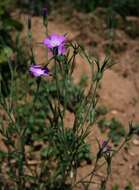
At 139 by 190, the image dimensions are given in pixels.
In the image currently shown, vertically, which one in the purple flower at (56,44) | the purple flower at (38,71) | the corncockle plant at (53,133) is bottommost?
the corncockle plant at (53,133)

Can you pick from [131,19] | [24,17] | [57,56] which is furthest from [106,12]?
[57,56]

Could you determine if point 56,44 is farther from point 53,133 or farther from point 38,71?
point 53,133

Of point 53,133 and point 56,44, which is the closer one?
point 56,44

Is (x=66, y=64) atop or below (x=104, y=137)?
atop

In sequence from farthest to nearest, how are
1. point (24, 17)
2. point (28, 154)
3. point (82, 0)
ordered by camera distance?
point (82, 0)
point (24, 17)
point (28, 154)

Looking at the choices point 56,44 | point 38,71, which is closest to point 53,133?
point 38,71

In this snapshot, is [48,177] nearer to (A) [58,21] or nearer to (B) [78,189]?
(B) [78,189]

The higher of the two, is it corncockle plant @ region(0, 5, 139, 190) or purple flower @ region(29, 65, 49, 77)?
purple flower @ region(29, 65, 49, 77)

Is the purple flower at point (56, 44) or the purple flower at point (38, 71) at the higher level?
the purple flower at point (56, 44)
